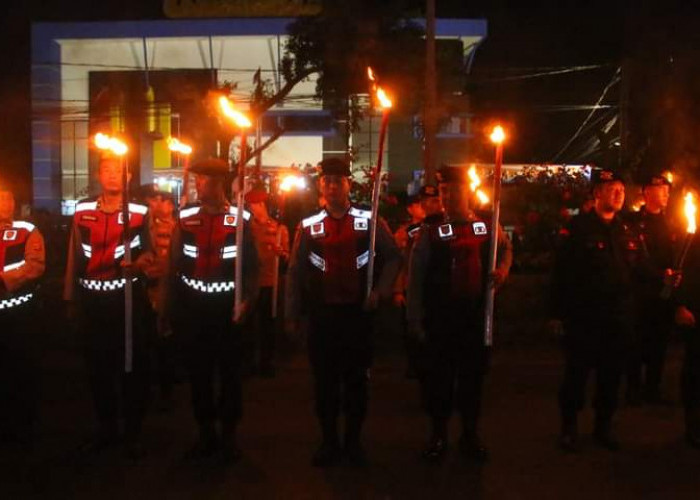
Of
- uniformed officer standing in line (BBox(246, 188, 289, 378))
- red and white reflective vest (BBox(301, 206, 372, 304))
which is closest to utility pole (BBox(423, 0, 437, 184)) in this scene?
uniformed officer standing in line (BBox(246, 188, 289, 378))

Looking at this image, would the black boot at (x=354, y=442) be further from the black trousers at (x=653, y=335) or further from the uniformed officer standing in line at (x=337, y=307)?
the black trousers at (x=653, y=335)

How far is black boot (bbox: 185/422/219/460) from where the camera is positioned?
5934 millimetres

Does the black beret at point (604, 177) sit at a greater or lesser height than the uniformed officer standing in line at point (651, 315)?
greater

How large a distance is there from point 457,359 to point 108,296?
99.0 inches

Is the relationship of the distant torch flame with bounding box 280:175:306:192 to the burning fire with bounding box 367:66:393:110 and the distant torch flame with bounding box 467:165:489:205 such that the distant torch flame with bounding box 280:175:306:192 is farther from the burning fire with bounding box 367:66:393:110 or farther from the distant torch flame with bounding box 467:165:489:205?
the burning fire with bounding box 367:66:393:110

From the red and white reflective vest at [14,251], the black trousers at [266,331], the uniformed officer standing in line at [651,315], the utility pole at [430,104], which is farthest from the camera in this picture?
the utility pole at [430,104]

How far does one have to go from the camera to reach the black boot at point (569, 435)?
604 centimetres

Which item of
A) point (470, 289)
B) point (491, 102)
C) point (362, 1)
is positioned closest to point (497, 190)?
point (470, 289)

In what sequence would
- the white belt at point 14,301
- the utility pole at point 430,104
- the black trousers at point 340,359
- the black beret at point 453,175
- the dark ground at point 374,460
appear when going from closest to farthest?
the dark ground at point 374,460, the black trousers at point 340,359, the black beret at point 453,175, the white belt at point 14,301, the utility pole at point 430,104

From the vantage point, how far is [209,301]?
5883mm

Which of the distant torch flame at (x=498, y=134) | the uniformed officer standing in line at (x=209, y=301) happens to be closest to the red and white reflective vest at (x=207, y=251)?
the uniformed officer standing in line at (x=209, y=301)

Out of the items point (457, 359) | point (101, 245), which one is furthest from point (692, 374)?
point (101, 245)

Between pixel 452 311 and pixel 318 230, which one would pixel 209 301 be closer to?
pixel 318 230

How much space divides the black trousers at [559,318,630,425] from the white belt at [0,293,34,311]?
4049mm
